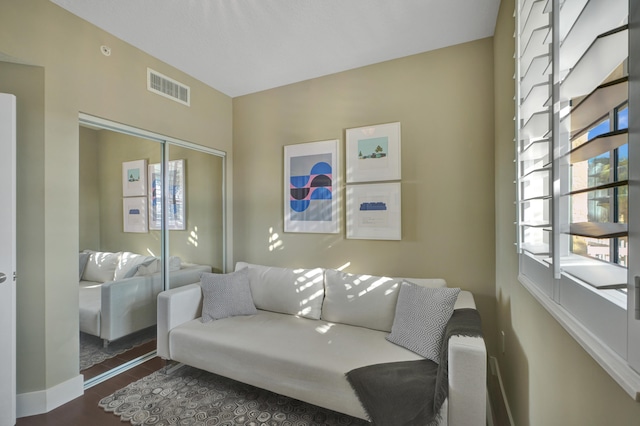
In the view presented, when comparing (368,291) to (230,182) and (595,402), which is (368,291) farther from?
(230,182)

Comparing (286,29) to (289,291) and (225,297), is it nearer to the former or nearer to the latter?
(289,291)

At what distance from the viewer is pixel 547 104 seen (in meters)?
0.99

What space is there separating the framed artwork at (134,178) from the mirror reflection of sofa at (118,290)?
22.2 inches

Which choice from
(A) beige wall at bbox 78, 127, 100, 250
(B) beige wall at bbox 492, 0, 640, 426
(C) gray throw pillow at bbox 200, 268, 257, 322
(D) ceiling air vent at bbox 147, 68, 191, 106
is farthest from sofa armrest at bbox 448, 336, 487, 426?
(D) ceiling air vent at bbox 147, 68, 191, 106

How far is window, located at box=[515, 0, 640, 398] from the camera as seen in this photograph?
598 mm

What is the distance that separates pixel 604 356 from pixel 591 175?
1.66 feet

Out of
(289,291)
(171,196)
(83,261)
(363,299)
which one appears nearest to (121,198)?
(171,196)

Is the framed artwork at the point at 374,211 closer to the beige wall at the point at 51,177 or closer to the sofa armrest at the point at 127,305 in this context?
the sofa armrest at the point at 127,305

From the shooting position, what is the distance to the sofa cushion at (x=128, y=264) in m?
2.52

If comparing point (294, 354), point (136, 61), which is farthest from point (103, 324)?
point (136, 61)

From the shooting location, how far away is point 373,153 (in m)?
2.75

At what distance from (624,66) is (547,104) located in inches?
12.2

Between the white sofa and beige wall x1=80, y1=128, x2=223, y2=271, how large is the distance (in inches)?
24.3

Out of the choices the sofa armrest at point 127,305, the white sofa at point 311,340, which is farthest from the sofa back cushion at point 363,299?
the sofa armrest at point 127,305
